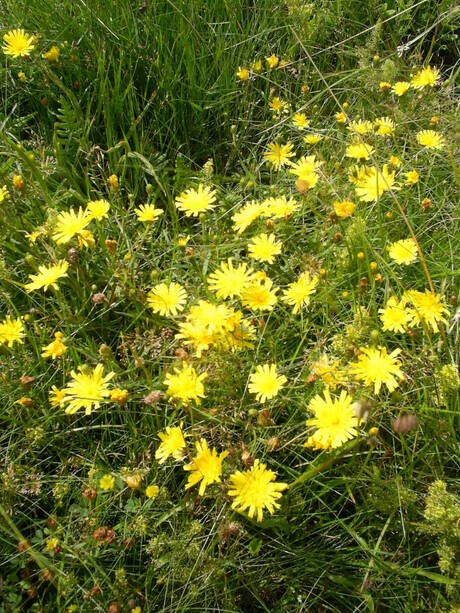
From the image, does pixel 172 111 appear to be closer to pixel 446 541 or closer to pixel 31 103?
pixel 31 103

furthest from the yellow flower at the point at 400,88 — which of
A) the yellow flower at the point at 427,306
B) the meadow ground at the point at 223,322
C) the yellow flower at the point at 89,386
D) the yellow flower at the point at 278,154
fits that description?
the yellow flower at the point at 89,386

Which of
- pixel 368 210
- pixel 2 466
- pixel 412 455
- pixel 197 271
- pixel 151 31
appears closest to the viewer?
pixel 412 455

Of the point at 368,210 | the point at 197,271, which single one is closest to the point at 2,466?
the point at 197,271

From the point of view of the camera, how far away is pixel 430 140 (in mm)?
2199

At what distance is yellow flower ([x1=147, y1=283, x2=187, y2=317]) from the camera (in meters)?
1.78

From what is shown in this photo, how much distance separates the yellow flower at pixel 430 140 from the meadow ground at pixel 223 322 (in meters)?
0.01

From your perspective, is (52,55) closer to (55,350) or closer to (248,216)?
(248,216)

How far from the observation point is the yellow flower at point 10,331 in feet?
5.80

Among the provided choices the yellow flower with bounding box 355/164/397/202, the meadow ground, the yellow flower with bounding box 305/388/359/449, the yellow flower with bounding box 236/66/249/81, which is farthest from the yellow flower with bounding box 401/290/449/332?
the yellow flower with bounding box 236/66/249/81

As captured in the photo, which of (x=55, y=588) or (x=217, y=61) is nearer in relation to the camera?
(x=55, y=588)

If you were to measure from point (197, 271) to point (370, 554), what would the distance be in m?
0.95

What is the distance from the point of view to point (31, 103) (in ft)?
8.10

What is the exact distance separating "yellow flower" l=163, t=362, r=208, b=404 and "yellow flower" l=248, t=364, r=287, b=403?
0.48ft

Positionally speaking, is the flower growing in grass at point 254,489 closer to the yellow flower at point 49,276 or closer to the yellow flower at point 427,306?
the yellow flower at point 427,306
